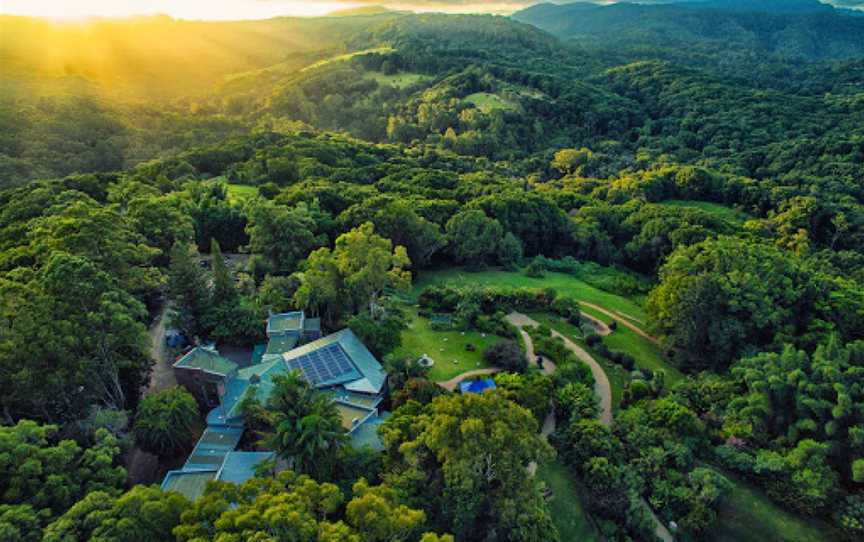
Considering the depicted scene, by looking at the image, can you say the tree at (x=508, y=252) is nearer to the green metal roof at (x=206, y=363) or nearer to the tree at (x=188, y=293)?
the tree at (x=188, y=293)

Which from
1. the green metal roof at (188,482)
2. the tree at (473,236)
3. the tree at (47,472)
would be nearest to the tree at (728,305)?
the tree at (473,236)

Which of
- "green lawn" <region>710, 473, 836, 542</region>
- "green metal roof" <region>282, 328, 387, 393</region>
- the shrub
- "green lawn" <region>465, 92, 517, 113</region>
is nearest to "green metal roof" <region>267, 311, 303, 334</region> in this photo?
"green metal roof" <region>282, 328, 387, 393</region>

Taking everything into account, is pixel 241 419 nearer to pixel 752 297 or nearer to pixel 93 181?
pixel 752 297

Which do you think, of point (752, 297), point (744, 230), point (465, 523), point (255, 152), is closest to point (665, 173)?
point (744, 230)

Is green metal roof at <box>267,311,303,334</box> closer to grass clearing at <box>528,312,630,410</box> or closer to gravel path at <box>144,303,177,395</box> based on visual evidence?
gravel path at <box>144,303,177,395</box>

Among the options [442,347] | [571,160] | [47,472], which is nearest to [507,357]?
[442,347]
